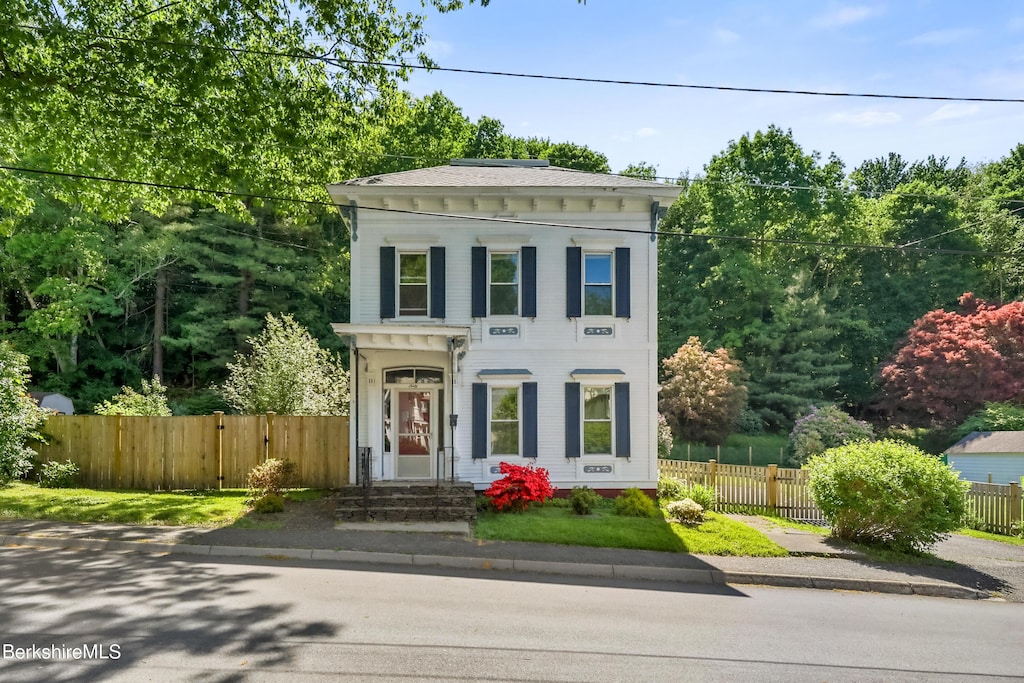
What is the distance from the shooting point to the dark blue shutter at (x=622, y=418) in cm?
1534

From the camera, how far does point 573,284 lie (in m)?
15.5

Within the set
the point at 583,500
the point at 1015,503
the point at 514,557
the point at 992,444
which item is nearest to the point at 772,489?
the point at 1015,503

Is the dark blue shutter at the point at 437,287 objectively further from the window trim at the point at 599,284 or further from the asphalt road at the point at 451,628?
the asphalt road at the point at 451,628

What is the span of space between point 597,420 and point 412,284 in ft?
17.8

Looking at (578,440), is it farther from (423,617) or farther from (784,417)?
(784,417)

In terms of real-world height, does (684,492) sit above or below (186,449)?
below

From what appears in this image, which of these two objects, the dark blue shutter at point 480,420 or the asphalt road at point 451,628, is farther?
the dark blue shutter at point 480,420

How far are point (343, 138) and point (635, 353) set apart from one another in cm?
903

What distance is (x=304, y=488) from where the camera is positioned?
1616cm

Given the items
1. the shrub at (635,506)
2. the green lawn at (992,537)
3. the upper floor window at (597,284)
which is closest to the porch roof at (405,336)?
the upper floor window at (597,284)

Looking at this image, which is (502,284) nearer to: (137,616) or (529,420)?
(529,420)

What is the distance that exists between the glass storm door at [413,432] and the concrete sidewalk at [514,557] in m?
3.83

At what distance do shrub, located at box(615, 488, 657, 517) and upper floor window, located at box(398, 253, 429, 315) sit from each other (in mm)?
6177

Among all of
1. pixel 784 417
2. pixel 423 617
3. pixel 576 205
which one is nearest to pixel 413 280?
pixel 576 205
